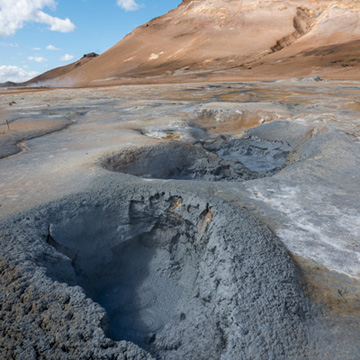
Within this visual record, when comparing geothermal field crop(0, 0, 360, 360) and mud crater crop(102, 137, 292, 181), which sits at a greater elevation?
geothermal field crop(0, 0, 360, 360)

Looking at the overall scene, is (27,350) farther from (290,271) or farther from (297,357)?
(290,271)

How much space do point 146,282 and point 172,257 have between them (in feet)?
0.78

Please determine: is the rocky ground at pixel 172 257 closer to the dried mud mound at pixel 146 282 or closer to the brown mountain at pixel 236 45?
the dried mud mound at pixel 146 282

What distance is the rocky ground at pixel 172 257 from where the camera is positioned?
140cm

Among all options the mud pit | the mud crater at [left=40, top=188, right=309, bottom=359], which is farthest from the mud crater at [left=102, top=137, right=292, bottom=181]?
the mud crater at [left=40, top=188, right=309, bottom=359]

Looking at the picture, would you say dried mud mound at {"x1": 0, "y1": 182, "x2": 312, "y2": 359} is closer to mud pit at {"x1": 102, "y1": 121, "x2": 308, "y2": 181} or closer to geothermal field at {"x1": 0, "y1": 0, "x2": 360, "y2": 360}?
geothermal field at {"x1": 0, "y1": 0, "x2": 360, "y2": 360}

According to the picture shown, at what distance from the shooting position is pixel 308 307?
4.99 ft

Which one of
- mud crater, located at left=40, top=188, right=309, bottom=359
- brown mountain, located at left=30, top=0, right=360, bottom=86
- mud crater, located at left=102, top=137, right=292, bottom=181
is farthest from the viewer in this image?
brown mountain, located at left=30, top=0, right=360, bottom=86

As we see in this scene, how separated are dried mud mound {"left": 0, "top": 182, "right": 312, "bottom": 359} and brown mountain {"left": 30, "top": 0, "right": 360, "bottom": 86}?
1615 centimetres

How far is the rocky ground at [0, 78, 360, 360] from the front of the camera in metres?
1.40

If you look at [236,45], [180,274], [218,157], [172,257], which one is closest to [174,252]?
[172,257]

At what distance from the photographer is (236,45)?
81.2 feet

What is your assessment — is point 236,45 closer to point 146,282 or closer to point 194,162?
point 194,162

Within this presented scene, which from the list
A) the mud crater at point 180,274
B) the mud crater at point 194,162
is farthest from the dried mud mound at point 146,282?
the mud crater at point 194,162
